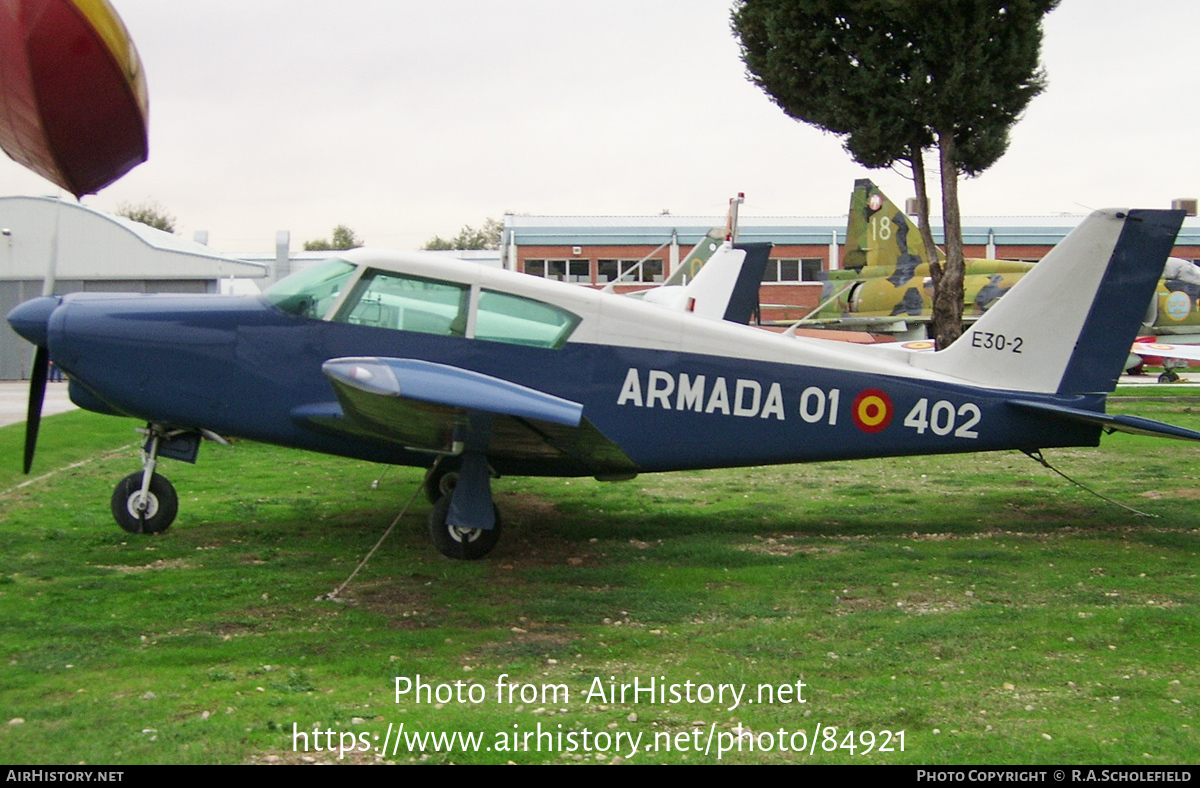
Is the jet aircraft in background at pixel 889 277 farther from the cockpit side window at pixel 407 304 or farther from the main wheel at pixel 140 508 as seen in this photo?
the main wheel at pixel 140 508

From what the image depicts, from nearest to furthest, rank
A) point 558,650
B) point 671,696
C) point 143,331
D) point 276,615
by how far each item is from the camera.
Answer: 1. point 671,696
2. point 558,650
3. point 276,615
4. point 143,331

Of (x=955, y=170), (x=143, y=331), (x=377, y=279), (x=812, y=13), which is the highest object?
(x=812, y=13)

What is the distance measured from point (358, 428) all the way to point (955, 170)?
16.9 m

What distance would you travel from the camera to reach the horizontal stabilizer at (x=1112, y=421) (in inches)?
305

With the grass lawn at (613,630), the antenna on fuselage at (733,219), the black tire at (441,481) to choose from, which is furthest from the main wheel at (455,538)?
the antenna on fuselage at (733,219)

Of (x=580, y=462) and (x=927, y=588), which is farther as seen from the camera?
(x=580, y=462)

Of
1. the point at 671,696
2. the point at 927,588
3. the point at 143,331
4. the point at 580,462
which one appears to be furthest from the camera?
the point at 580,462

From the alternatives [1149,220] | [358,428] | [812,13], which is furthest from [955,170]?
[358,428]

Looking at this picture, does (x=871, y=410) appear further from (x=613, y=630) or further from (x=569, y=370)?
(x=613, y=630)

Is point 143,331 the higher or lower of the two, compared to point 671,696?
higher

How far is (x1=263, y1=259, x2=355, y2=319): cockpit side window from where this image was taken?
7.46 metres

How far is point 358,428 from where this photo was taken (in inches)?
281

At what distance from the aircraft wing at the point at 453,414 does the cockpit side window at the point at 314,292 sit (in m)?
0.71
